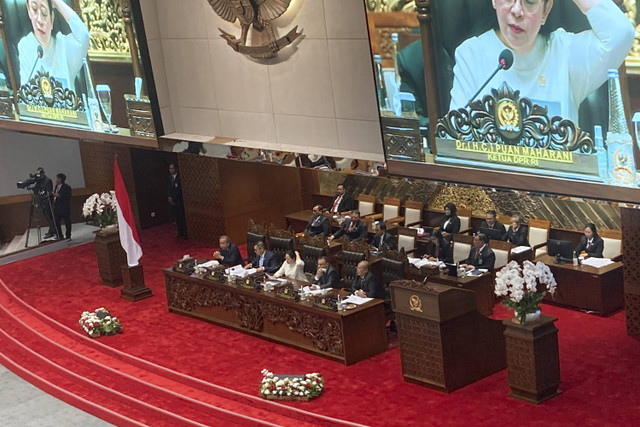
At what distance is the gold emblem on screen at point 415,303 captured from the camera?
984 centimetres

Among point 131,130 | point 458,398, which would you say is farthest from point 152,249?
point 458,398

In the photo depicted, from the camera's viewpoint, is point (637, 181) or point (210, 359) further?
point (210, 359)

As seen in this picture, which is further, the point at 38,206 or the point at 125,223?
the point at 38,206

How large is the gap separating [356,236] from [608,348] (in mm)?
4617

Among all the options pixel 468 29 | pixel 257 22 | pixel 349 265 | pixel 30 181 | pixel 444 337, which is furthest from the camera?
pixel 30 181

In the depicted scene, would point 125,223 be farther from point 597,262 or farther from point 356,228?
point 597,262

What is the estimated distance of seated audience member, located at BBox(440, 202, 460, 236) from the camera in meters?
14.4

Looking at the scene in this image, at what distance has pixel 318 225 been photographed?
1512 centimetres

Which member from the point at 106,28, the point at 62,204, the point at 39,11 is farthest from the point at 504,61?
the point at 62,204

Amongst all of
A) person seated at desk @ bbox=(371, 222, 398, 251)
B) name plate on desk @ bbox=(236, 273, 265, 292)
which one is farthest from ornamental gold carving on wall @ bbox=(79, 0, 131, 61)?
person seated at desk @ bbox=(371, 222, 398, 251)

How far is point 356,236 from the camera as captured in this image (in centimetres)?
1437

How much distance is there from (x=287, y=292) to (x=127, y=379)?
2060 mm

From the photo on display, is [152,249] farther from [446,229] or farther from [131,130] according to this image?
[446,229]

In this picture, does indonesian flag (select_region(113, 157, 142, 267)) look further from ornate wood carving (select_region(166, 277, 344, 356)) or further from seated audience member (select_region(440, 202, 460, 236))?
seated audience member (select_region(440, 202, 460, 236))
